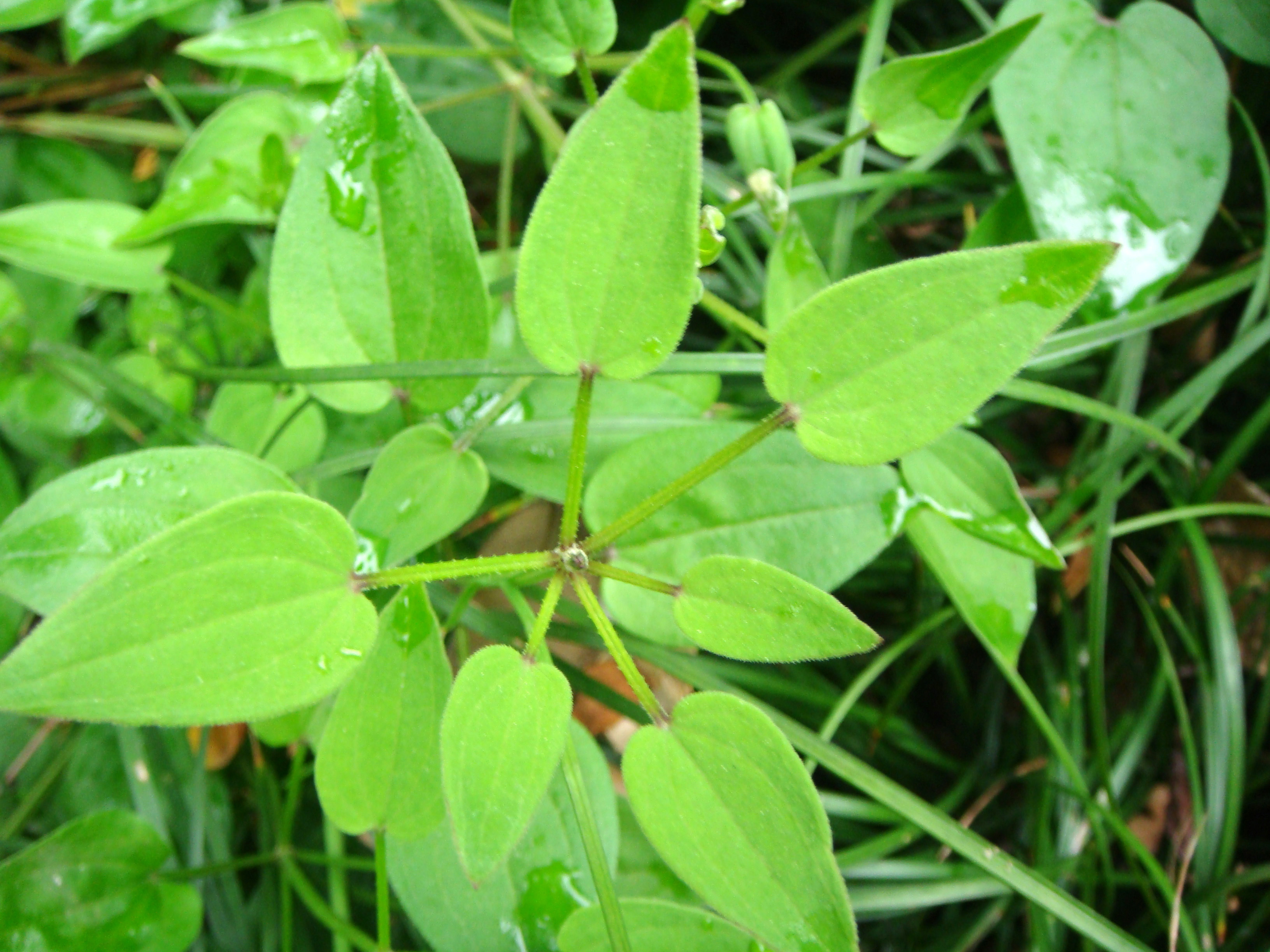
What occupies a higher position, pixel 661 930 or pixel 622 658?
pixel 622 658

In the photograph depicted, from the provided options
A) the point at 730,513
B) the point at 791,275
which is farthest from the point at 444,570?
the point at 791,275

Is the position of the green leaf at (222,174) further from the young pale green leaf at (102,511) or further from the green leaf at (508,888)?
the green leaf at (508,888)

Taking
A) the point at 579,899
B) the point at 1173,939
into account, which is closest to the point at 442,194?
the point at 579,899

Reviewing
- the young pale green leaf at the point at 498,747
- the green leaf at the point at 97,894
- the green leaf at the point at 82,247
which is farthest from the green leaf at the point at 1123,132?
the green leaf at the point at 97,894

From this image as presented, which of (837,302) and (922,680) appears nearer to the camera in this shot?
(837,302)

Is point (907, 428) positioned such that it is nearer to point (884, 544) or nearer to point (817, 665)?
point (884, 544)

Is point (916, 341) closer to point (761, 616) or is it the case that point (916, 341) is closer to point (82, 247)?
point (761, 616)
